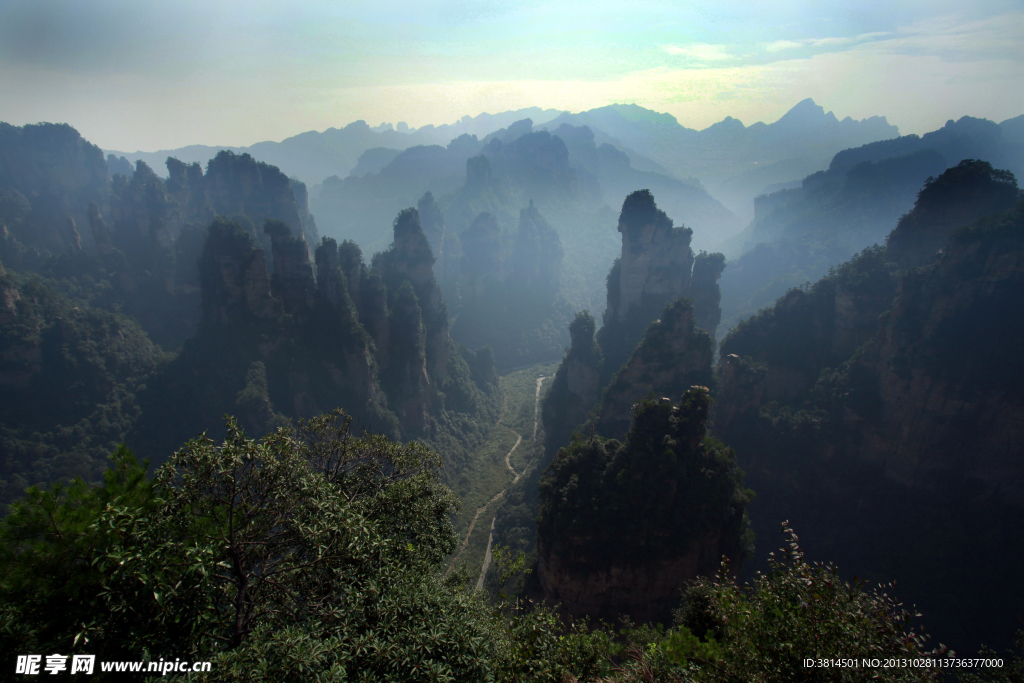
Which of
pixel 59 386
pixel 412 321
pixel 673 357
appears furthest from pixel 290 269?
pixel 673 357

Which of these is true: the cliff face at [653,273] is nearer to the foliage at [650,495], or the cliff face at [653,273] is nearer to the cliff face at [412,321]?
the cliff face at [412,321]

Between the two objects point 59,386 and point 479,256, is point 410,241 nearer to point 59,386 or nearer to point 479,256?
point 479,256

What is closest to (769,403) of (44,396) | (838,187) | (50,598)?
(50,598)

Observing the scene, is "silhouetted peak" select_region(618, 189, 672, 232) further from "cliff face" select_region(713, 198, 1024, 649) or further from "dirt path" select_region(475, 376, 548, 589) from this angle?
"dirt path" select_region(475, 376, 548, 589)

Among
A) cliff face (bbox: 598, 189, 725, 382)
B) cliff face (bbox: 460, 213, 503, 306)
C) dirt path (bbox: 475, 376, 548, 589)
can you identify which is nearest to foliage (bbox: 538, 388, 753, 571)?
dirt path (bbox: 475, 376, 548, 589)

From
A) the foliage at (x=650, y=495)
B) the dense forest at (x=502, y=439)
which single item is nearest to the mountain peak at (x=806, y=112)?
the dense forest at (x=502, y=439)

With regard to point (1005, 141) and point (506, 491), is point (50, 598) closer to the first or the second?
point (506, 491)
